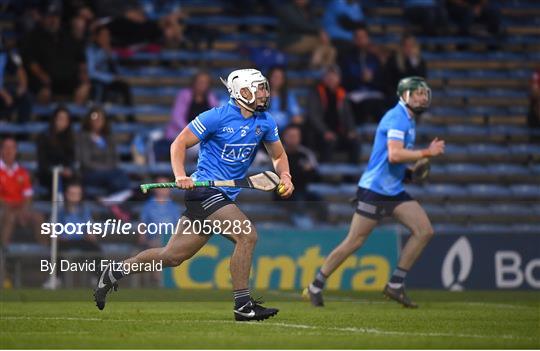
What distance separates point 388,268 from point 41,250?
4547mm

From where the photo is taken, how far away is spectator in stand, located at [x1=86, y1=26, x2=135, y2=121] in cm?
2147

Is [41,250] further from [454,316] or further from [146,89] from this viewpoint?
[146,89]

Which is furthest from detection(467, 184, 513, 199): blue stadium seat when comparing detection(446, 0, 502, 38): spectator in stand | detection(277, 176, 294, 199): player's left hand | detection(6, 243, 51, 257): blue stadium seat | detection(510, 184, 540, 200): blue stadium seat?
detection(277, 176, 294, 199): player's left hand

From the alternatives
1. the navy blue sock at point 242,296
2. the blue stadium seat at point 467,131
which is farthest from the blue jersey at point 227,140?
the blue stadium seat at point 467,131

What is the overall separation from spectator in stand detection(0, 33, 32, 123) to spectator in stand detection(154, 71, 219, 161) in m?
2.12

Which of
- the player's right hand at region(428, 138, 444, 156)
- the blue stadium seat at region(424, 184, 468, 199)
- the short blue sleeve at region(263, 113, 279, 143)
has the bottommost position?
the blue stadium seat at region(424, 184, 468, 199)

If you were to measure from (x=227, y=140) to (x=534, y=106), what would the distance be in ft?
40.6

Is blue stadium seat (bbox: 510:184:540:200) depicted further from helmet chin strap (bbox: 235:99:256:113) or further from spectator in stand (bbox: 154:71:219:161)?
helmet chin strap (bbox: 235:99:256:113)

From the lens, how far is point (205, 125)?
39.5ft

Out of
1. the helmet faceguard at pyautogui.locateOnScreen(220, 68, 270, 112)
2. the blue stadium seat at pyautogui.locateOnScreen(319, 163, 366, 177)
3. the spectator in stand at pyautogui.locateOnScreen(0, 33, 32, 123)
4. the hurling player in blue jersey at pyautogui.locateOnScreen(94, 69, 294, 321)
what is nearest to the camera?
the hurling player in blue jersey at pyautogui.locateOnScreen(94, 69, 294, 321)

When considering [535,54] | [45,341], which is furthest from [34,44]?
[45,341]

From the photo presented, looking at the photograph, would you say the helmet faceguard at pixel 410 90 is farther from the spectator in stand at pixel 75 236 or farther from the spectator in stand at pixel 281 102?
the spectator in stand at pixel 281 102

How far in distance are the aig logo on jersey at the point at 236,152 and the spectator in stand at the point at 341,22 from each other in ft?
36.3

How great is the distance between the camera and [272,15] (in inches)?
942
